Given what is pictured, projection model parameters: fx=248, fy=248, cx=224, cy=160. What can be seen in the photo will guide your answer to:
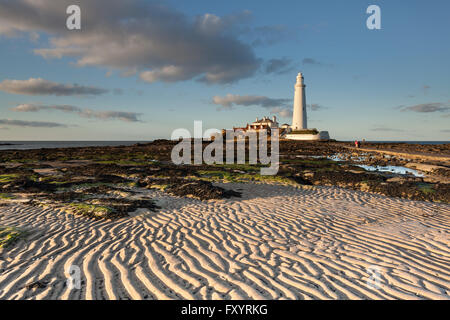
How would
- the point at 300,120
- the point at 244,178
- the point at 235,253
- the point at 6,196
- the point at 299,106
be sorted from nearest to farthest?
the point at 235,253, the point at 6,196, the point at 244,178, the point at 299,106, the point at 300,120

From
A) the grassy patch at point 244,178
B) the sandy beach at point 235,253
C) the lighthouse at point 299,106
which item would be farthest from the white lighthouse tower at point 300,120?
the sandy beach at point 235,253

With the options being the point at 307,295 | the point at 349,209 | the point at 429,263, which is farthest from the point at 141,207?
the point at 429,263

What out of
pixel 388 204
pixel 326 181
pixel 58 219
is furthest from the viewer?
pixel 326 181

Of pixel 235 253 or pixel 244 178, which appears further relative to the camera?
pixel 244 178

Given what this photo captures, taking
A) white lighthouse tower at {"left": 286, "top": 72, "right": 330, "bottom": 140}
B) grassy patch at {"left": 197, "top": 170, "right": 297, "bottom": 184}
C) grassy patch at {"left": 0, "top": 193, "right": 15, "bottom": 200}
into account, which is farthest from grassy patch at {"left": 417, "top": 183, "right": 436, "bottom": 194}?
white lighthouse tower at {"left": 286, "top": 72, "right": 330, "bottom": 140}

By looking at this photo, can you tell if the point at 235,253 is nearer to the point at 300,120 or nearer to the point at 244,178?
the point at 244,178

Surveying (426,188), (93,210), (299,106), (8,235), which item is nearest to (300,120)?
(299,106)

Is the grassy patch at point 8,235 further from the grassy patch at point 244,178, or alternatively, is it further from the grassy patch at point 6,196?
the grassy patch at point 244,178
